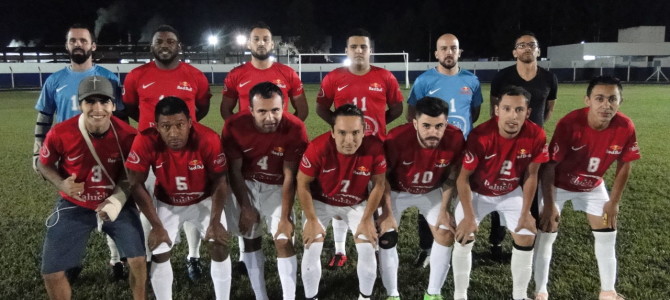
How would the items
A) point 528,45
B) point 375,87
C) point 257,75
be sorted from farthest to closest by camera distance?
point 257,75 < point 375,87 < point 528,45

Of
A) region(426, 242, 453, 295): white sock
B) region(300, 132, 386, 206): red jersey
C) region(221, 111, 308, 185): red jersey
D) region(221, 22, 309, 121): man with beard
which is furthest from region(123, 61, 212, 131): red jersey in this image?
region(426, 242, 453, 295): white sock

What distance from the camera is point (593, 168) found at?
151 inches

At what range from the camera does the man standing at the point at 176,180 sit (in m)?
3.44

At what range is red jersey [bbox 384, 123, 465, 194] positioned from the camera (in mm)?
3764

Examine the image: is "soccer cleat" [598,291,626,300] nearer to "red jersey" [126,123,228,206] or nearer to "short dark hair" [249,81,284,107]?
"short dark hair" [249,81,284,107]

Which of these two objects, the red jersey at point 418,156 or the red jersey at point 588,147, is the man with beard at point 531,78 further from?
the red jersey at point 418,156

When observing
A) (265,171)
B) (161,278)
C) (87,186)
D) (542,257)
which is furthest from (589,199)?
(87,186)

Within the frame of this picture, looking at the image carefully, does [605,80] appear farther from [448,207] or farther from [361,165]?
[361,165]

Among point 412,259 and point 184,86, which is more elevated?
point 184,86

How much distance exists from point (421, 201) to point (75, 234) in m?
2.46

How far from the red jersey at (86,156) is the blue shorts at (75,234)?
9 centimetres

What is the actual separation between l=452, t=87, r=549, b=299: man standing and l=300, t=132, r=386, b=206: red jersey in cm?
64

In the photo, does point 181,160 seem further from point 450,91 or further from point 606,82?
point 606,82

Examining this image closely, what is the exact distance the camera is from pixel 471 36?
193 feet
